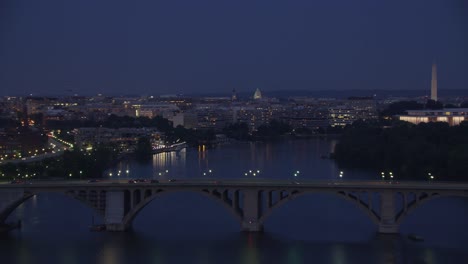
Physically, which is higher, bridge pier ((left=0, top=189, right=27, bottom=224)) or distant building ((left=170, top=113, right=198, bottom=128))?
bridge pier ((left=0, top=189, right=27, bottom=224))

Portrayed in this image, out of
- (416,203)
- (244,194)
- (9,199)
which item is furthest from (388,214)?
(9,199)

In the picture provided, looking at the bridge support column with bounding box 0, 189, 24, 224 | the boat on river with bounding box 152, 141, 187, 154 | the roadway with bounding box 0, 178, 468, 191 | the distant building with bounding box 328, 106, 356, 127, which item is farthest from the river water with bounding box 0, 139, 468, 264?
the distant building with bounding box 328, 106, 356, 127

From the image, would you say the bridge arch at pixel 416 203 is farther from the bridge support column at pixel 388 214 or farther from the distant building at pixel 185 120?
the distant building at pixel 185 120

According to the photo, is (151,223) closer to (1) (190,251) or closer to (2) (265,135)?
(1) (190,251)

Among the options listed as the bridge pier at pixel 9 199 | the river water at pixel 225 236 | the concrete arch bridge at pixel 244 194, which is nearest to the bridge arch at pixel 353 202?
the concrete arch bridge at pixel 244 194

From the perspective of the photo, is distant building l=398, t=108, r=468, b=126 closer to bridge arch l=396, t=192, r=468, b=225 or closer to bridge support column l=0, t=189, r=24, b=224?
bridge arch l=396, t=192, r=468, b=225

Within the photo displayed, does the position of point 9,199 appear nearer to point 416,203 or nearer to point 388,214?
point 388,214
